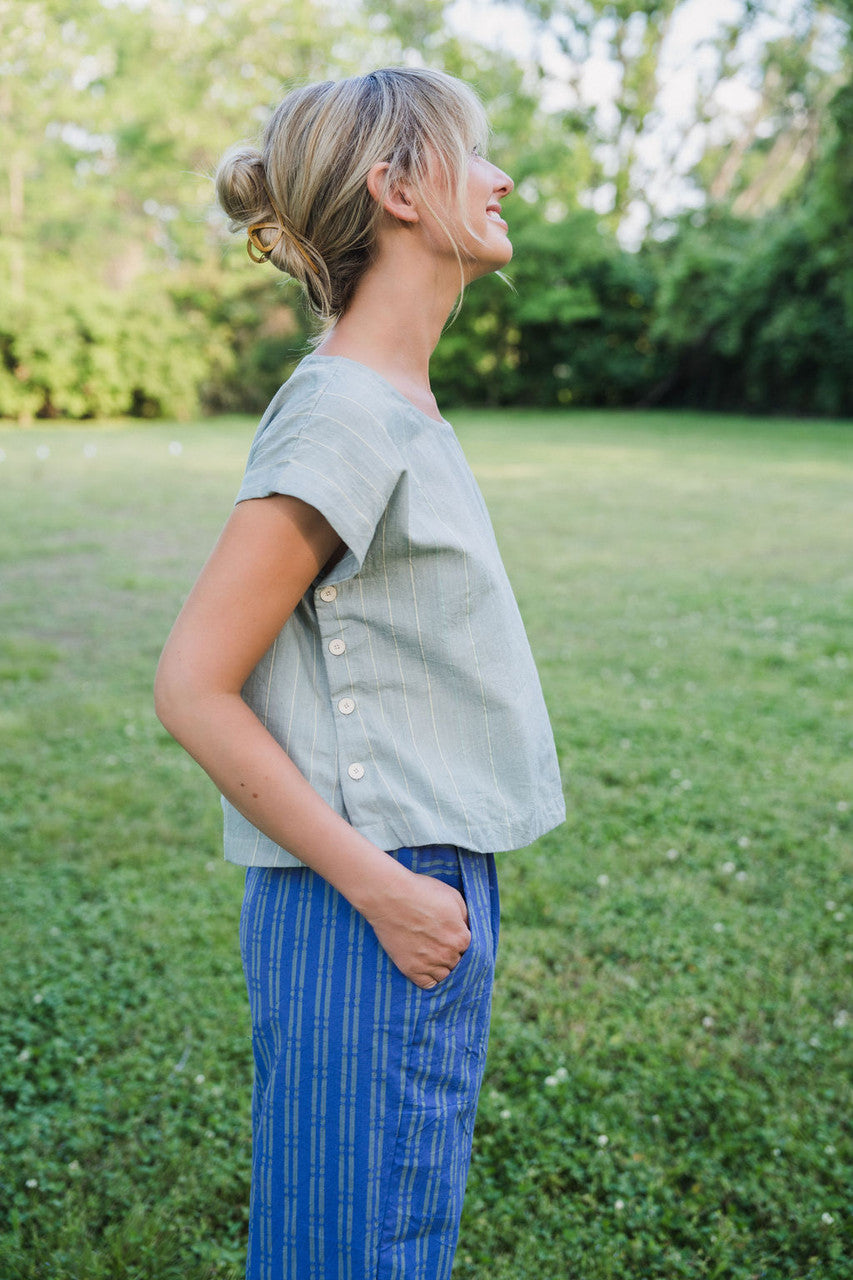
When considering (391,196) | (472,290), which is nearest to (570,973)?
(391,196)

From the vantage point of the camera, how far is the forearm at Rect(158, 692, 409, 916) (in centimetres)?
106

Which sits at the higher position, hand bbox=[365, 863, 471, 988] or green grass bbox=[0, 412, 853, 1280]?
hand bbox=[365, 863, 471, 988]

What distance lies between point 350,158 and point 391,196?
62 mm

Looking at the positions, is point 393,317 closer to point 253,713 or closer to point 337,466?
point 337,466

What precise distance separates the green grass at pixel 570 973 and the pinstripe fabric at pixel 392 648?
152cm

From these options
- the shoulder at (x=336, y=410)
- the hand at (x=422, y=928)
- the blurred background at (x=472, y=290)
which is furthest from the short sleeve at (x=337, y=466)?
the blurred background at (x=472, y=290)

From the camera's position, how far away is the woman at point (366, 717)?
1.06 metres

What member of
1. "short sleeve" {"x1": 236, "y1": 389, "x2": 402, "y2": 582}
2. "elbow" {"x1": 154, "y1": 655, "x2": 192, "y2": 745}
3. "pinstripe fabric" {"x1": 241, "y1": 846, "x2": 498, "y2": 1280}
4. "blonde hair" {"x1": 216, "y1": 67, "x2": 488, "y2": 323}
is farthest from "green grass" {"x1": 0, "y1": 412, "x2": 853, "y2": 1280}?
"blonde hair" {"x1": 216, "y1": 67, "x2": 488, "y2": 323}

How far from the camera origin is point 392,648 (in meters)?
1.16

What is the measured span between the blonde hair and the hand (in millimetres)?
731

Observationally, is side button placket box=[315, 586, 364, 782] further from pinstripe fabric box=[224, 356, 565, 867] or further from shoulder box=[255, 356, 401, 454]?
shoulder box=[255, 356, 401, 454]

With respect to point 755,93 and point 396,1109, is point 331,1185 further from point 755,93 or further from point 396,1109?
point 755,93

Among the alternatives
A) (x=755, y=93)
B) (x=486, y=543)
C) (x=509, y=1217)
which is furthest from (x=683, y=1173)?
(x=755, y=93)

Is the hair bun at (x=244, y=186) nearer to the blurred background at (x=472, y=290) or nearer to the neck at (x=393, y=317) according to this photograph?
the neck at (x=393, y=317)
